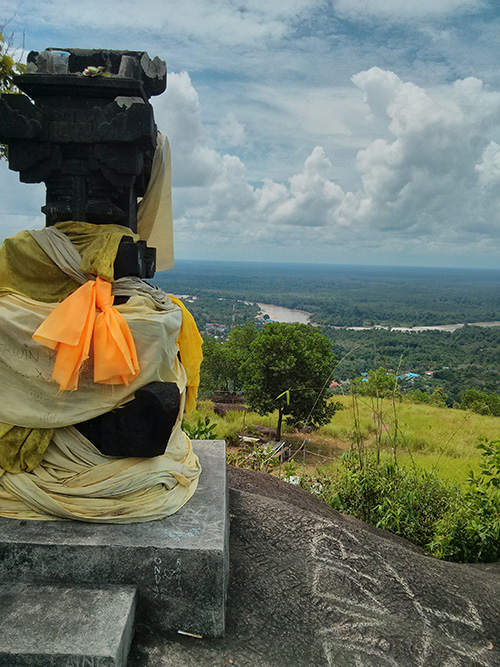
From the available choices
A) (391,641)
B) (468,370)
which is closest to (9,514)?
(391,641)

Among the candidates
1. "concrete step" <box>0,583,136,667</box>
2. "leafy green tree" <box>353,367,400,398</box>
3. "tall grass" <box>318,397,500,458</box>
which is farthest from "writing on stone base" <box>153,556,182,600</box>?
"tall grass" <box>318,397,500,458</box>

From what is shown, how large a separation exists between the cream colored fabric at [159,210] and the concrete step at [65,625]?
2153 millimetres

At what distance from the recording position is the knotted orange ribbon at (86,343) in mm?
2664

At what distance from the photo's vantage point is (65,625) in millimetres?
2186

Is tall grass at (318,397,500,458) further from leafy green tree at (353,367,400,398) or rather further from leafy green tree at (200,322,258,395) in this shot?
leafy green tree at (200,322,258,395)

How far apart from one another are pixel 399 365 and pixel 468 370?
81.7 ft

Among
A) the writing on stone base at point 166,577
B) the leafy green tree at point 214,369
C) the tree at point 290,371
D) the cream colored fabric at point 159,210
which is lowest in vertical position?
the leafy green tree at point 214,369

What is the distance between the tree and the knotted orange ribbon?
1030 cm

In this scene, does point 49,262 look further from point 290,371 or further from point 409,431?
point 409,431

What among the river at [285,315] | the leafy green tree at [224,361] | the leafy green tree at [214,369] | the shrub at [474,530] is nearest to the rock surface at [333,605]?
the shrub at [474,530]

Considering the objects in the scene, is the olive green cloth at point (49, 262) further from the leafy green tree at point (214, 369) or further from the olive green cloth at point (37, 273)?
the leafy green tree at point (214, 369)

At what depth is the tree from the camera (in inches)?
518

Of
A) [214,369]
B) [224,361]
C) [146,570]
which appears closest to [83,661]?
[146,570]

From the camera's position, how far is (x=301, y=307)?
106 m
